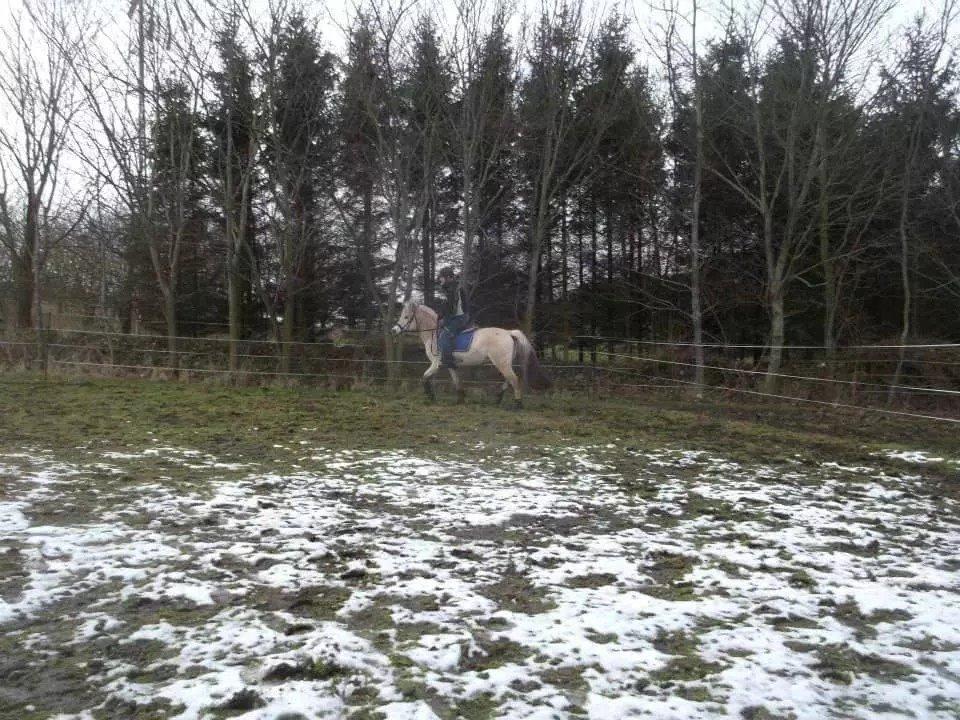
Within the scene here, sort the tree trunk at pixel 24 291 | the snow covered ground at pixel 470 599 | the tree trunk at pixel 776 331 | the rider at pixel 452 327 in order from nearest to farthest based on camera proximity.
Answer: the snow covered ground at pixel 470 599 → the rider at pixel 452 327 → the tree trunk at pixel 776 331 → the tree trunk at pixel 24 291

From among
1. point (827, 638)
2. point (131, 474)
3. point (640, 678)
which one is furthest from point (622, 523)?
point (131, 474)

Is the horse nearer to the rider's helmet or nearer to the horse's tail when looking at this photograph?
the horse's tail

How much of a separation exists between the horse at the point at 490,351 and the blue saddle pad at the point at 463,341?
2.2 inches

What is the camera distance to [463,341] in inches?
450

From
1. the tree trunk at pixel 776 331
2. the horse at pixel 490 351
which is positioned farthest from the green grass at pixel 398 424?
the tree trunk at pixel 776 331

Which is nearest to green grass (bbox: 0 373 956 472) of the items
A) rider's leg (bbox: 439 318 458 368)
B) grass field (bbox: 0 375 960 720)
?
grass field (bbox: 0 375 960 720)

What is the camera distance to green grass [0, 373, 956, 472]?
721cm

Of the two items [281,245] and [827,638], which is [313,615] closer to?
[827,638]

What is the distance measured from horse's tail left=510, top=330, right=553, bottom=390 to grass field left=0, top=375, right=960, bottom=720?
14.2 feet

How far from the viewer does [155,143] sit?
14844 millimetres

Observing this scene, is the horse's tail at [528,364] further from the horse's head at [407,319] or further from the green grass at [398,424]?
the horse's head at [407,319]

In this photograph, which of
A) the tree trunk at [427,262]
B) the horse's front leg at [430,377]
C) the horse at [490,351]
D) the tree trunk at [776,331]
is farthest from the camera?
the tree trunk at [427,262]

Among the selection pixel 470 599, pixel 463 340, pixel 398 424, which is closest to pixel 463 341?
pixel 463 340

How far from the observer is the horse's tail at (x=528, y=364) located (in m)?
11.3
